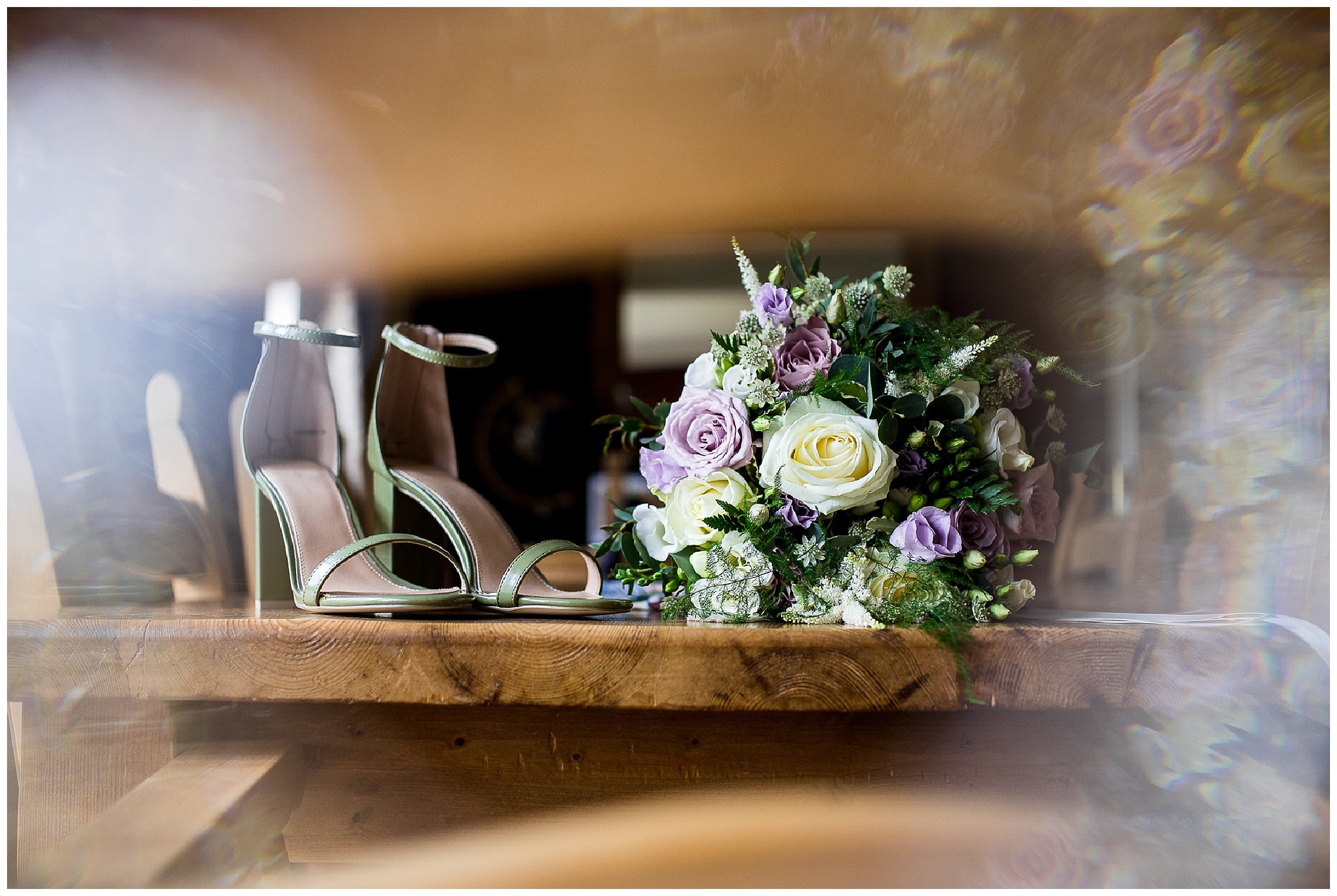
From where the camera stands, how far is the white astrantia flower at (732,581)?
503mm

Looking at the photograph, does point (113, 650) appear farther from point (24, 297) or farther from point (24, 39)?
point (24, 39)

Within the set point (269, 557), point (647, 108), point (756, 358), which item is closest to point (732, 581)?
point (756, 358)

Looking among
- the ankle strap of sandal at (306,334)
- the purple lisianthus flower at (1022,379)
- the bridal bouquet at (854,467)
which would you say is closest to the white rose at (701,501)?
the bridal bouquet at (854,467)

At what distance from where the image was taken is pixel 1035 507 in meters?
0.53

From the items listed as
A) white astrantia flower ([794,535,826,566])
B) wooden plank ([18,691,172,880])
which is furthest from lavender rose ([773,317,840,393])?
wooden plank ([18,691,172,880])

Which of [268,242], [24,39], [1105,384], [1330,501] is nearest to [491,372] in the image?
[268,242]

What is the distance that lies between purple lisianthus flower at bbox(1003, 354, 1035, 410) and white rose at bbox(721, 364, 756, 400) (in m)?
0.19

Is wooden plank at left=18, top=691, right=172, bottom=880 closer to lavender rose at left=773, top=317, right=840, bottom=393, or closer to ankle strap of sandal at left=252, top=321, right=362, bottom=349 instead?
ankle strap of sandal at left=252, top=321, right=362, bottom=349

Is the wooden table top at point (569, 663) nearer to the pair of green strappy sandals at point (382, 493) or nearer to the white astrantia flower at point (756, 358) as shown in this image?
the pair of green strappy sandals at point (382, 493)

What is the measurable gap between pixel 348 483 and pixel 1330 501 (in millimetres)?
892

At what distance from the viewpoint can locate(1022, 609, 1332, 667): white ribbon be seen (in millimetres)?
451

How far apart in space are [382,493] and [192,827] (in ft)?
0.96

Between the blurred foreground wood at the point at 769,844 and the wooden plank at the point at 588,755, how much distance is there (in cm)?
1

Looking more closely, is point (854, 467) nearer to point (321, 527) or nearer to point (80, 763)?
point (321, 527)
